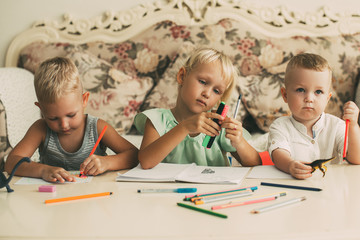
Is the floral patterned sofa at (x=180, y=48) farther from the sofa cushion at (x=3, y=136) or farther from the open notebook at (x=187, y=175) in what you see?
the open notebook at (x=187, y=175)

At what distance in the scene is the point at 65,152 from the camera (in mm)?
1247

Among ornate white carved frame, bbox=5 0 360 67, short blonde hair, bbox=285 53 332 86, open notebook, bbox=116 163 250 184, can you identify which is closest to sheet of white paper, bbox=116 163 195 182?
open notebook, bbox=116 163 250 184

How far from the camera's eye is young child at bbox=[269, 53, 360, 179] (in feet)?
3.69

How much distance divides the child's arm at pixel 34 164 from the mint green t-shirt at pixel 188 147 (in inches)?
13.1

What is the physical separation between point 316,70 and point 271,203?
0.54m

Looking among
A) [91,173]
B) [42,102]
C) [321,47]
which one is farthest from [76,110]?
[321,47]

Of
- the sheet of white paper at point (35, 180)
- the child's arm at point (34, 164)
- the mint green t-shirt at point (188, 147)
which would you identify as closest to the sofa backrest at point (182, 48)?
the mint green t-shirt at point (188, 147)

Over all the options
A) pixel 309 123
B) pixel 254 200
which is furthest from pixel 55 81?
pixel 309 123

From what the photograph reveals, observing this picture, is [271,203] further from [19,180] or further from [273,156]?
[19,180]

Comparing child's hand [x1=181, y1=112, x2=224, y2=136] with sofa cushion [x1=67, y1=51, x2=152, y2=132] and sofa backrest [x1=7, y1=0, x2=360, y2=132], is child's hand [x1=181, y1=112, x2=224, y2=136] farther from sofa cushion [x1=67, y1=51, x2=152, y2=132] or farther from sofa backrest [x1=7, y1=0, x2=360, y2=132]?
sofa cushion [x1=67, y1=51, x2=152, y2=132]

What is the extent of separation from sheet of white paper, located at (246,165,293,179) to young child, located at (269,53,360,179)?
0.06ft

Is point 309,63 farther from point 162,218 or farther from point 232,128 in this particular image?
point 162,218

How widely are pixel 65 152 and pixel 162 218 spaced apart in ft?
2.19

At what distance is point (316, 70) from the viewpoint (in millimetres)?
1129
